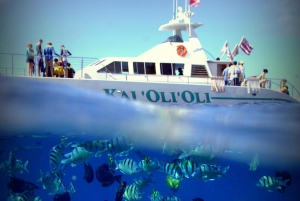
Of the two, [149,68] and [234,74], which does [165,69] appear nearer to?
[149,68]

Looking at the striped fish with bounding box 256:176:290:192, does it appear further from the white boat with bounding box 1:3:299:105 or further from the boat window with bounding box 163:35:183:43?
the boat window with bounding box 163:35:183:43

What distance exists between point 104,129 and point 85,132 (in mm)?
690

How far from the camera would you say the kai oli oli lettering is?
966 cm

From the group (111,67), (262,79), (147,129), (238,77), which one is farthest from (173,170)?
(262,79)

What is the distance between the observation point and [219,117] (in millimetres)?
10773

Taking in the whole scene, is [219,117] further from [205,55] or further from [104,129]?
[104,129]

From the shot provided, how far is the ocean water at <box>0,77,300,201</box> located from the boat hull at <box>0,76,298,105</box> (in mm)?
178

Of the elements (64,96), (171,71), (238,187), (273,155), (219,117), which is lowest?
(238,187)

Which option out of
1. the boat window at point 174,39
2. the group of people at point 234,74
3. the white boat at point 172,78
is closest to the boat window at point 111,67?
the white boat at point 172,78

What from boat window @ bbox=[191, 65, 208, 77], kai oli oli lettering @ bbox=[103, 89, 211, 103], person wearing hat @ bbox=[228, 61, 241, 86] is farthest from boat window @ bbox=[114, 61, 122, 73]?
person wearing hat @ bbox=[228, 61, 241, 86]

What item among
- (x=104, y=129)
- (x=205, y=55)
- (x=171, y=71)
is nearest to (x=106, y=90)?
(x=104, y=129)

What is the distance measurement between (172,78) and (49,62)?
4013mm

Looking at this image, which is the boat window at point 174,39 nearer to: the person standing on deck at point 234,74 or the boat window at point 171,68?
the boat window at point 171,68

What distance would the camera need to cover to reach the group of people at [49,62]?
871 centimetres
